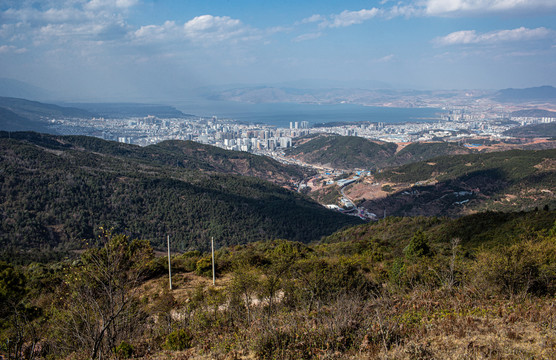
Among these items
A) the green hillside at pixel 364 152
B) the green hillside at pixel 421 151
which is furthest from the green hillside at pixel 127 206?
the green hillside at pixel 421 151

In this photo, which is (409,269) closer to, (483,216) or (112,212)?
(483,216)

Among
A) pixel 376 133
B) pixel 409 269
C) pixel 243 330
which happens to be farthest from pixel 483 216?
pixel 376 133

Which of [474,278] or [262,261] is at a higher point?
[474,278]

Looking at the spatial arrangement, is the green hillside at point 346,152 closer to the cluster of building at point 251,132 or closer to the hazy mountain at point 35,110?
the cluster of building at point 251,132

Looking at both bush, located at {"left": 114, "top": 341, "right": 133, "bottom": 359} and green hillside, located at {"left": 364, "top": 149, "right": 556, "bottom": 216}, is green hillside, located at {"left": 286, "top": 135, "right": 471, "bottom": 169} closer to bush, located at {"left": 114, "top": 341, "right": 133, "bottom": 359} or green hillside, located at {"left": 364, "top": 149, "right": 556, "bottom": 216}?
green hillside, located at {"left": 364, "top": 149, "right": 556, "bottom": 216}

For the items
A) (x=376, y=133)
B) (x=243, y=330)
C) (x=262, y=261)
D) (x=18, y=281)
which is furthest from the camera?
(x=376, y=133)

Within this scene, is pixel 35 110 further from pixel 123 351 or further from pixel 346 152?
pixel 123 351

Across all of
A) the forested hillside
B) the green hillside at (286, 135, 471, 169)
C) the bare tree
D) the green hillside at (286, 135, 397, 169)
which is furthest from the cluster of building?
the bare tree
